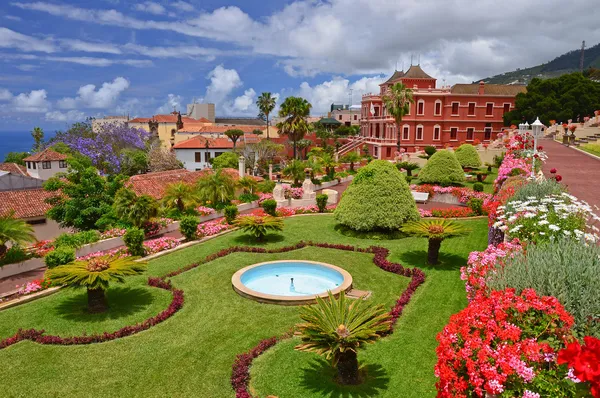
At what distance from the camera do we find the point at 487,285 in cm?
656

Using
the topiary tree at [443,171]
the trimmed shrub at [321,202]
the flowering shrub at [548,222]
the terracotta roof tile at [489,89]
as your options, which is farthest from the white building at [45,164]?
the terracotta roof tile at [489,89]

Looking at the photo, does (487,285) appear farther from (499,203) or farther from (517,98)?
(517,98)

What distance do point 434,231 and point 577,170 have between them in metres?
13.2

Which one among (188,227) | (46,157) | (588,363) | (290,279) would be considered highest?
(588,363)

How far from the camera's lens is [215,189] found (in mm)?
27688

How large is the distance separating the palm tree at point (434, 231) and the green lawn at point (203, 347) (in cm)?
59

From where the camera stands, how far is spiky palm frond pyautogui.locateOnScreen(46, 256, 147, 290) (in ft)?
36.5

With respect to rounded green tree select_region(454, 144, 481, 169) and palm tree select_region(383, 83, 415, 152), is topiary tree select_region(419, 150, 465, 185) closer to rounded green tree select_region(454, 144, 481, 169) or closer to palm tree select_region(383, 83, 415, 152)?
rounded green tree select_region(454, 144, 481, 169)

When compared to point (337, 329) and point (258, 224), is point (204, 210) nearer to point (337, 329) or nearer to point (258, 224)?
point (258, 224)

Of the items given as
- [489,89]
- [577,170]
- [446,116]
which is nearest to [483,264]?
[577,170]

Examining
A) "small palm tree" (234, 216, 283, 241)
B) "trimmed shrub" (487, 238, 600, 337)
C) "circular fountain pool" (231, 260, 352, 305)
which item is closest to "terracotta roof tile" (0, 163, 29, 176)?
"small palm tree" (234, 216, 283, 241)

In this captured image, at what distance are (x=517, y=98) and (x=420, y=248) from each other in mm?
44541

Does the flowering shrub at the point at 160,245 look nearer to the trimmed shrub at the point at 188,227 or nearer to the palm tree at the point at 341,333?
the trimmed shrub at the point at 188,227

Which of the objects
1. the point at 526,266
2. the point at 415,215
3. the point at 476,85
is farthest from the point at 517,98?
the point at 526,266
